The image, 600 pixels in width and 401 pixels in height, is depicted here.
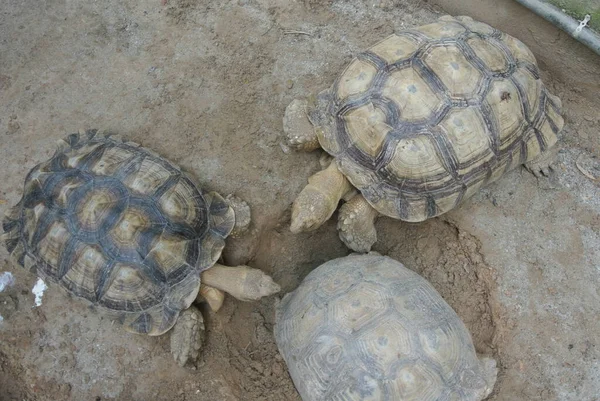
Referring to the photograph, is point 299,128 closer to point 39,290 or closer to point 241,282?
point 241,282

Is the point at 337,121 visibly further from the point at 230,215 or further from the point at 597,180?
the point at 597,180

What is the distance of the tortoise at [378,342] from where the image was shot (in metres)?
2.79

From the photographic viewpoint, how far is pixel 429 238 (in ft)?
13.0

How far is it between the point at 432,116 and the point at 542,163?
120 cm

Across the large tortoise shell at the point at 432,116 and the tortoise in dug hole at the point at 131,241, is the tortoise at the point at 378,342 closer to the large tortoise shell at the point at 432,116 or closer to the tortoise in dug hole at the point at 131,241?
the tortoise in dug hole at the point at 131,241

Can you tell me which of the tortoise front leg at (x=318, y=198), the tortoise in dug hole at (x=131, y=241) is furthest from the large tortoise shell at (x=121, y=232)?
the tortoise front leg at (x=318, y=198)

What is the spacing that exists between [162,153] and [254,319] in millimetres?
1470

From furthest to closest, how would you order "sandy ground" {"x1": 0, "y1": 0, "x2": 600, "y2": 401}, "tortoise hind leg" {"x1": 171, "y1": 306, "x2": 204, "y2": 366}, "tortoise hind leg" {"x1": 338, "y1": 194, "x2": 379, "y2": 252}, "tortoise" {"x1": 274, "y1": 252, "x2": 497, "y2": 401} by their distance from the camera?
"tortoise hind leg" {"x1": 338, "y1": 194, "x2": 379, "y2": 252}
"sandy ground" {"x1": 0, "y1": 0, "x2": 600, "y2": 401}
"tortoise hind leg" {"x1": 171, "y1": 306, "x2": 204, "y2": 366}
"tortoise" {"x1": 274, "y1": 252, "x2": 497, "y2": 401}

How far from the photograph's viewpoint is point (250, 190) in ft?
12.7

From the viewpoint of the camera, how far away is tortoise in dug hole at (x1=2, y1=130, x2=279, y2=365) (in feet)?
10.9

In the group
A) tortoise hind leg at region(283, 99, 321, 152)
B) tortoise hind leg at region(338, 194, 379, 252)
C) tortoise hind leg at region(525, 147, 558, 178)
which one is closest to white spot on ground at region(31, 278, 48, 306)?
tortoise hind leg at region(283, 99, 321, 152)

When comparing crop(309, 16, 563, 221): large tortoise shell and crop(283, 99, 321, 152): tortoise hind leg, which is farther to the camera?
crop(283, 99, 321, 152): tortoise hind leg

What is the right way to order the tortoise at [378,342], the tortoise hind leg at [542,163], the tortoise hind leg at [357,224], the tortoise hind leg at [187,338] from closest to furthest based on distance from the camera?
the tortoise at [378,342], the tortoise hind leg at [187,338], the tortoise hind leg at [357,224], the tortoise hind leg at [542,163]

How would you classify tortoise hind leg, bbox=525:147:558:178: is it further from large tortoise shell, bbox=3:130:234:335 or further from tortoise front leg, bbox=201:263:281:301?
large tortoise shell, bbox=3:130:234:335
